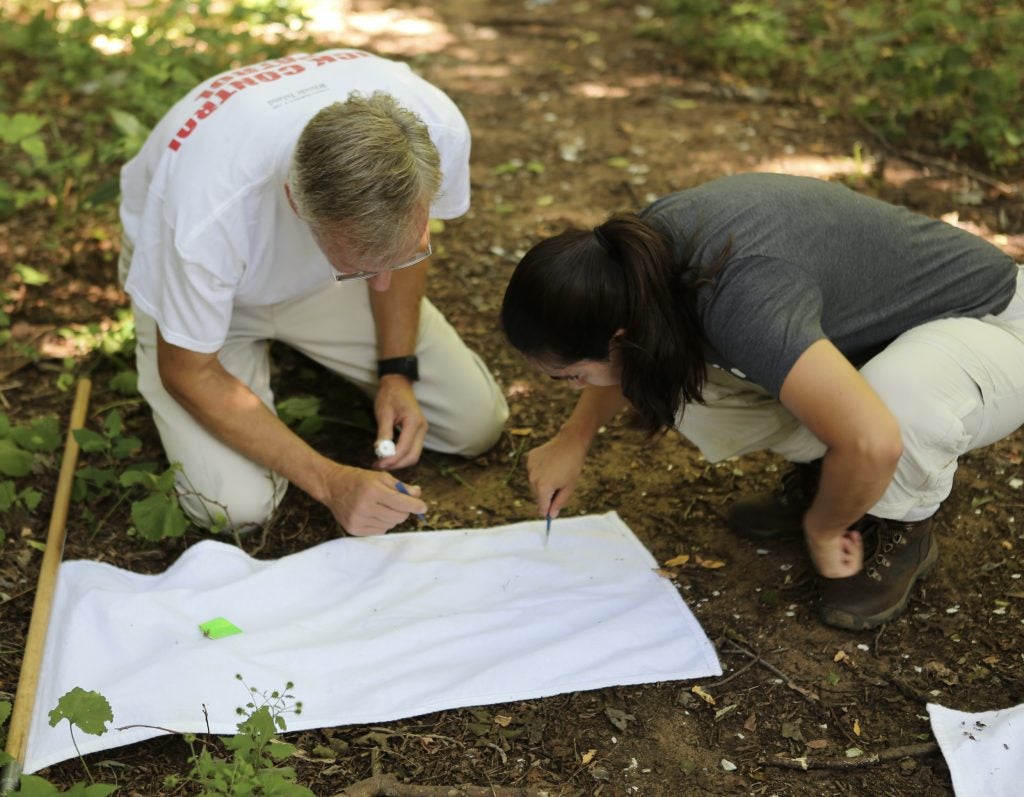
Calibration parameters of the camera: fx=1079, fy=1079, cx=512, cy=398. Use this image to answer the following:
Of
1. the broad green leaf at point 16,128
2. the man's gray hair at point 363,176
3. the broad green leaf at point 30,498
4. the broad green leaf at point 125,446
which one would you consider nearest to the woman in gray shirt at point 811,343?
the man's gray hair at point 363,176

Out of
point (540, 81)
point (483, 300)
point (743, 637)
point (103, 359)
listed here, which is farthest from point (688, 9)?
point (743, 637)

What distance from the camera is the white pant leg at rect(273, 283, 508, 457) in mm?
3043

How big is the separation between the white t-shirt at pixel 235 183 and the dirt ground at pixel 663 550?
0.69 m

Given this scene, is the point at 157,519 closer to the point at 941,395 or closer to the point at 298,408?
the point at 298,408

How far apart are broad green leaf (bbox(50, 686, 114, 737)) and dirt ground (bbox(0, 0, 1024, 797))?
0.28 metres

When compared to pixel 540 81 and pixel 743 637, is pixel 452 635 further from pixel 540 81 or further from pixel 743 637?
pixel 540 81

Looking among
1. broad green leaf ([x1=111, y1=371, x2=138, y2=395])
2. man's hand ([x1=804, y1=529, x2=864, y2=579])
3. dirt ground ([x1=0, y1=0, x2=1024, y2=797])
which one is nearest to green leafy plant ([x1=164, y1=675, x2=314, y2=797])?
dirt ground ([x1=0, y1=0, x2=1024, y2=797])

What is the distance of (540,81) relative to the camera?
17.7ft

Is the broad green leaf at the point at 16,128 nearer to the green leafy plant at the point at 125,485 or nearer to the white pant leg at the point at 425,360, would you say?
the green leafy plant at the point at 125,485

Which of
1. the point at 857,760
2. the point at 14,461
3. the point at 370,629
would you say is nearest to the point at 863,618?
the point at 857,760

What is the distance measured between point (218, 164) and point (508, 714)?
A: 1385 mm

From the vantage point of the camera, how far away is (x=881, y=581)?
8.11 ft

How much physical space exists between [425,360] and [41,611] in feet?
4.01

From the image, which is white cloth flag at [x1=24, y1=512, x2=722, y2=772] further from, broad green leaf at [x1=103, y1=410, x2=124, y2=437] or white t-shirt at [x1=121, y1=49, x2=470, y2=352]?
white t-shirt at [x1=121, y1=49, x2=470, y2=352]
